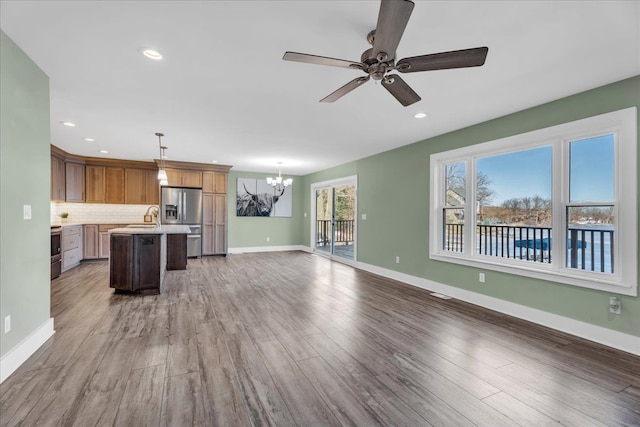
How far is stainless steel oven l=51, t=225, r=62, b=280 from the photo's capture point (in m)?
4.92

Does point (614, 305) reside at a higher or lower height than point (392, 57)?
lower

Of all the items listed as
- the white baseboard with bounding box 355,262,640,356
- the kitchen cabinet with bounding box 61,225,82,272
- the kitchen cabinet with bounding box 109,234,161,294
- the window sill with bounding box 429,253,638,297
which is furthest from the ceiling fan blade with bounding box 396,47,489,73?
the kitchen cabinet with bounding box 61,225,82,272

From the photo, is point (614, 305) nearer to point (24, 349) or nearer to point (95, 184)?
point (24, 349)

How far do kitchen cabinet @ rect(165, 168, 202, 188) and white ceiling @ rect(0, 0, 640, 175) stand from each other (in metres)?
2.87

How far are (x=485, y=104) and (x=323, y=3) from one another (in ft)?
7.96

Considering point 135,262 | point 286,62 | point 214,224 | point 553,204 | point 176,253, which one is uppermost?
point 286,62

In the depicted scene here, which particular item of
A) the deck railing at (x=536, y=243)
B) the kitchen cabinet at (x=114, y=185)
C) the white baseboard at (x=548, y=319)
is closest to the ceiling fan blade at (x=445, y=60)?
the deck railing at (x=536, y=243)

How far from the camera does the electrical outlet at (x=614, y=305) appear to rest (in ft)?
8.79

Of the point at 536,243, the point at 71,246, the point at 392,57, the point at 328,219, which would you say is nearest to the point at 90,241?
the point at 71,246

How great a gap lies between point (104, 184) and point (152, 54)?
20.0 ft

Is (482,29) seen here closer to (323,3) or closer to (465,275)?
(323,3)

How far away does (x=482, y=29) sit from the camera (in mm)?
1979

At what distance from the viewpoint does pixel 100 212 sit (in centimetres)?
720

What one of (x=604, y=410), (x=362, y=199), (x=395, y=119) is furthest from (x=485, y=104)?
(x=362, y=199)
